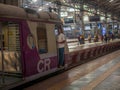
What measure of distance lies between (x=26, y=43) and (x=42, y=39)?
1.35 m

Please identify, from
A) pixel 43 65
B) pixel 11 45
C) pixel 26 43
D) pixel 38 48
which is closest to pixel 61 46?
pixel 43 65

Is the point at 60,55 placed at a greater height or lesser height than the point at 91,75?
greater

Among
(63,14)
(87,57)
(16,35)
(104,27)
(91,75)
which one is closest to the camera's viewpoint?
(16,35)

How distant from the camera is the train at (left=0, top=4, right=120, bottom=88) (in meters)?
8.45

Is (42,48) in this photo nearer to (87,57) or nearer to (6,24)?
(6,24)

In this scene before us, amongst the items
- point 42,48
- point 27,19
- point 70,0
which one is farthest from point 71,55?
point 70,0

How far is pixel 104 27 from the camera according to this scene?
46406 millimetres

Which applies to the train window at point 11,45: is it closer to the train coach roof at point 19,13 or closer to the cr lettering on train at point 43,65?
the train coach roof at point 19,13

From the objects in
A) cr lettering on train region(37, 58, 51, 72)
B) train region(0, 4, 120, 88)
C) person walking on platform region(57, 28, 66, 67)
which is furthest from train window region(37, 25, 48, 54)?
person walking on platform region(57, 28, 66, 67)

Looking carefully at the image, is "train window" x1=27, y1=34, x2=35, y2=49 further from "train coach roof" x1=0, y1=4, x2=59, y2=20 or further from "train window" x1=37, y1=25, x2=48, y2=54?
"train coach roof" x1=0, y1=4, x2=59, y2=20

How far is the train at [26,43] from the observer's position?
845 centimetres

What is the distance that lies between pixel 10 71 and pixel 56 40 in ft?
9.78

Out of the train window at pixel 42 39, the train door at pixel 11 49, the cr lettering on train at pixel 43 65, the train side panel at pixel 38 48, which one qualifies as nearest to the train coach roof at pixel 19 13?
the train side panel at pixel 38 48

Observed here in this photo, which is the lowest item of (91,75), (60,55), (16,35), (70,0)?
(91,75)
